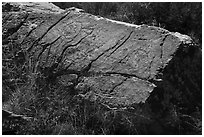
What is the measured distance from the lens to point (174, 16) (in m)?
6.94

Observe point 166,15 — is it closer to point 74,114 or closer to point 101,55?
point 101,55

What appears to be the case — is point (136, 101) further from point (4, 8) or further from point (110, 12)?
point (110, 12)

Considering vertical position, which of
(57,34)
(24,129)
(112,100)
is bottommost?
(24,129)

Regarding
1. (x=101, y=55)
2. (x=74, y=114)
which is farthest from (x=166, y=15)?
(x=74, y=114)

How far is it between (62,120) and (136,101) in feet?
2.55

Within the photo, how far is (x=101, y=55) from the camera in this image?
5059mm

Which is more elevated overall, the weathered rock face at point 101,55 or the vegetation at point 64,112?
the weathered rock face at point 101,55

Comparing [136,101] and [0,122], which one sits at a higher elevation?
[136,101]

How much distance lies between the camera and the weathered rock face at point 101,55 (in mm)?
4797

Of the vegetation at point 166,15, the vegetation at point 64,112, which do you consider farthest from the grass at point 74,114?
the vegetation at point 166,15

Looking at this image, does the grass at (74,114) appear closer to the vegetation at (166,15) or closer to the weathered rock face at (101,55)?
the weathered rock face at (101,55)

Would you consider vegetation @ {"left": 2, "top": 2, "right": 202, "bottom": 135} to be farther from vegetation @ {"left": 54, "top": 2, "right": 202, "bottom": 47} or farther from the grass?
vegetation @ {"left": 54, "top": 2, "right": 202, "bottom": 47}

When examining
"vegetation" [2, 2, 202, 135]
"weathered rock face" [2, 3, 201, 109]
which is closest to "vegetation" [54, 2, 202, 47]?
"weathered rock face" [2, 3, 201, 109]

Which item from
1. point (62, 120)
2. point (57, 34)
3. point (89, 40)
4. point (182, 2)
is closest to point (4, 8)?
point (57, 34)
